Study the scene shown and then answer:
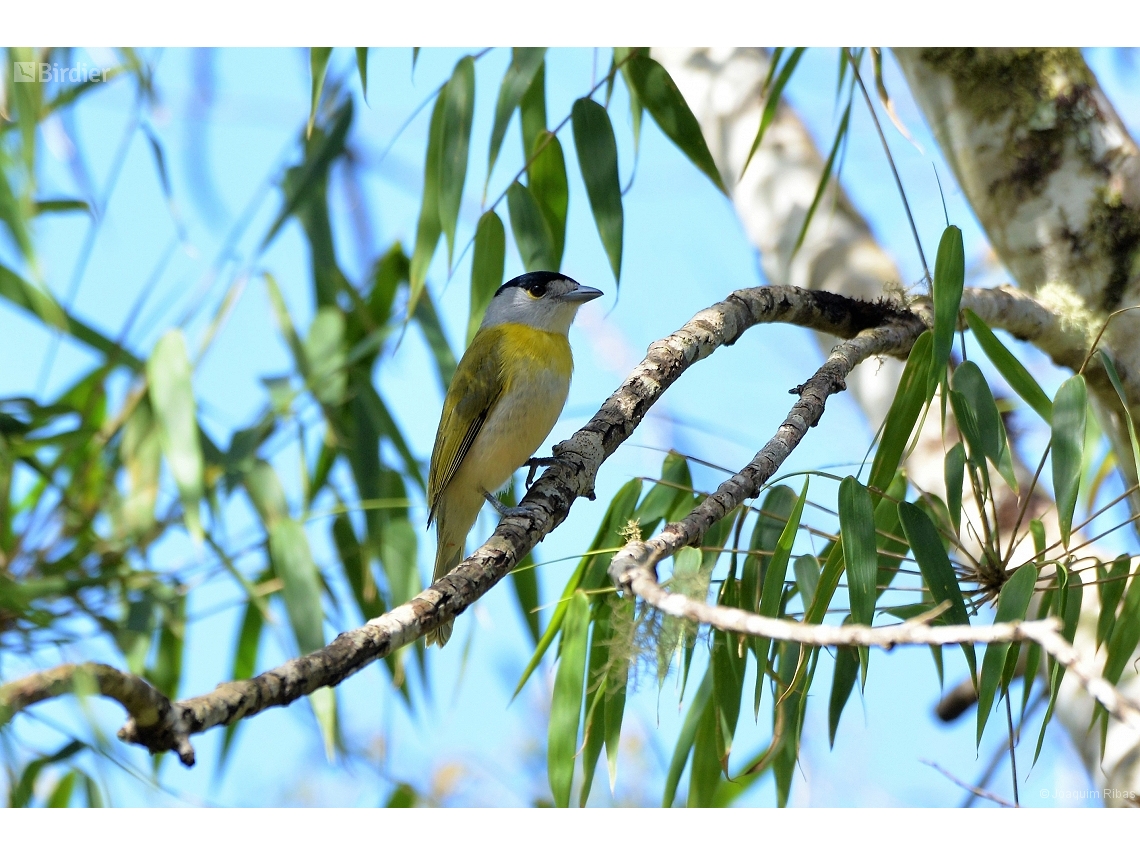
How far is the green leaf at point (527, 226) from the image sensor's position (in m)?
2.77

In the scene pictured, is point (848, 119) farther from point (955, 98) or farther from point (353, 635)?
point (353, 635)

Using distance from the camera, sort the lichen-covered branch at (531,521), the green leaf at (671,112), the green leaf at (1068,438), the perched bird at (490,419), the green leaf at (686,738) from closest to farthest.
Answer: the lichen-covered branch at (531,521) → the green leaf at (1068,438) → the green leaf at (686,738) → the green leaf at (671,112) → the perched bird at (490,419)

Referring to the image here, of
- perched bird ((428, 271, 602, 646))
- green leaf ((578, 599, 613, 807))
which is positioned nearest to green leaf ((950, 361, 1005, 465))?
green leaf ((578, 599, 613, 807))

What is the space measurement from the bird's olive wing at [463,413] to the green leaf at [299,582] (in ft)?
1.80

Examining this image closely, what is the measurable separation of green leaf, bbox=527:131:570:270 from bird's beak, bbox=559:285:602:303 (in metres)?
0.62

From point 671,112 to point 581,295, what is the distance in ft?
2.70

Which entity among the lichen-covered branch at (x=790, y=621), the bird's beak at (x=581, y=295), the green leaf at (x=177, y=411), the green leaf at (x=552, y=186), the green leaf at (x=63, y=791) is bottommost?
the green leaf at (x=63, y=791)

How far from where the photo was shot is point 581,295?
3607 millimetres

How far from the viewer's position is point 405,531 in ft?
12.7

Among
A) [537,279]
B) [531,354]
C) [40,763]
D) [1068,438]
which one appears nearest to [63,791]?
[40,763]

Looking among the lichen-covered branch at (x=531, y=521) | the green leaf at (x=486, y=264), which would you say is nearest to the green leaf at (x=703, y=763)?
the lichen-covered branch at (x=531, y=521)

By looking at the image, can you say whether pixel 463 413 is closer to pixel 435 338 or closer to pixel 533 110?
pixel 435 338

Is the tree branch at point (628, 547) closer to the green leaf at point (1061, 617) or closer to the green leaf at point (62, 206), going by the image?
the green leaf at point (1061, 617)

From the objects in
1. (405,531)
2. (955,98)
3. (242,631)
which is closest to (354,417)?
(405,531)
